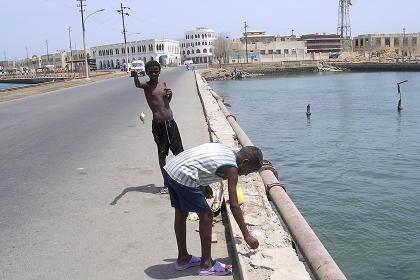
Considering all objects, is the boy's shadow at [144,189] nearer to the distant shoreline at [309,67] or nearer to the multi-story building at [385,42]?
the distant shoreline at [309,67]

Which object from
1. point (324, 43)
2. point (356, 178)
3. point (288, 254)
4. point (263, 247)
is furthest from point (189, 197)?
point (324, 43)

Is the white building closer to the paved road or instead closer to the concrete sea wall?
the paved road

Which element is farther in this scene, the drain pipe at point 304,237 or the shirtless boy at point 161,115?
the shirtless boy at point 161,115

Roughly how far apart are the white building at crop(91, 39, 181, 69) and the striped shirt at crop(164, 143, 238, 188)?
404ft

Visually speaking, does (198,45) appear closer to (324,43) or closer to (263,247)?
(324,43)

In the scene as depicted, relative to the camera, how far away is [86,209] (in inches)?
237

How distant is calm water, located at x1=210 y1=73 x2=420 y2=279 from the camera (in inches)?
349

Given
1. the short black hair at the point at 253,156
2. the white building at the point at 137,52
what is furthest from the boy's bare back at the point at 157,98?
the white building at the point at 137,52

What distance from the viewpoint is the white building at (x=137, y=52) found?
134250mm

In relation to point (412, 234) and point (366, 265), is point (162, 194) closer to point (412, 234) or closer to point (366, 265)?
point (366, 265)

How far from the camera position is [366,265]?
8.15m

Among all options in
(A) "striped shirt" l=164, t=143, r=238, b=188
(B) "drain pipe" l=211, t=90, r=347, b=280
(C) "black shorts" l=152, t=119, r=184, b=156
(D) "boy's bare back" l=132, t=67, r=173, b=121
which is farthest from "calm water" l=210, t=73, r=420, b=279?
(A) "striped shirt" l=164, t=143, r=238, b=188

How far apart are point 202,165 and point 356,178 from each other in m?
12.1

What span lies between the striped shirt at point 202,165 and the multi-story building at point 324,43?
180247 millimetres
